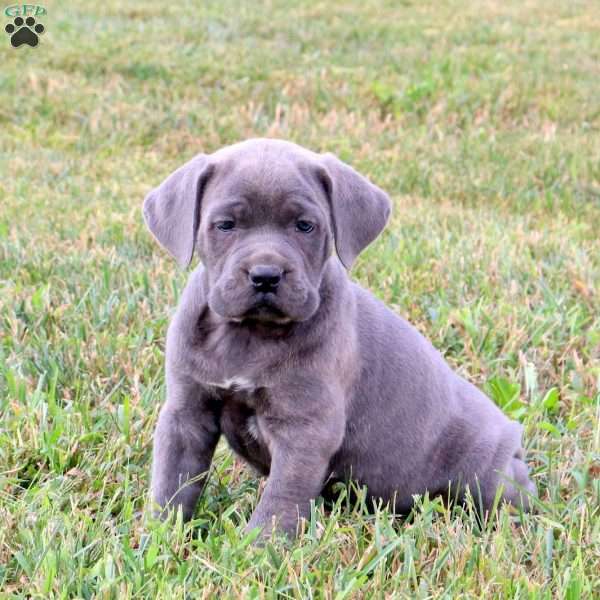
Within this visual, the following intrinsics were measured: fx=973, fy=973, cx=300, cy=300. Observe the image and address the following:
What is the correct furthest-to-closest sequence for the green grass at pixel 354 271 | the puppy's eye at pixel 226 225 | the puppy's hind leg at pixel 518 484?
the puppy's hind leg at pixel 518 484 → the puppy's eye at pixel 226 225 → the green grass at pixel 354 271

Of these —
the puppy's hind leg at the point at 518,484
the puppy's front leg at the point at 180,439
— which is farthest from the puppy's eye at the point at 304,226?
the puppy's hind leg at the point at 518,484

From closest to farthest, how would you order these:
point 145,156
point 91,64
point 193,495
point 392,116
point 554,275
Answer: point 193,495 < point 554,275 < point 145,156 < point 392,116 < point 91,64

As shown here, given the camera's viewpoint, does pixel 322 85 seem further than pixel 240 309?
Yes

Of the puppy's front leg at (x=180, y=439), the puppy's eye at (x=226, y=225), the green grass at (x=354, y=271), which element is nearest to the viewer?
the green grass at (x=354, y=271)

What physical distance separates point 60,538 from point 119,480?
647 mm

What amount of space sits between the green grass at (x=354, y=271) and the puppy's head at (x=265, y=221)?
0.79 meters

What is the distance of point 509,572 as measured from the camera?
305cm

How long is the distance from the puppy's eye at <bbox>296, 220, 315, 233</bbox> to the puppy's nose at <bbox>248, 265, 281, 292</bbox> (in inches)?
9.7

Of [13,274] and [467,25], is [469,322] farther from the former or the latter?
[467,25]

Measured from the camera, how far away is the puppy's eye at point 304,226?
3.33m

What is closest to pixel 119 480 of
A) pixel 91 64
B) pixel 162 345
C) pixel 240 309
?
pixel 240 309

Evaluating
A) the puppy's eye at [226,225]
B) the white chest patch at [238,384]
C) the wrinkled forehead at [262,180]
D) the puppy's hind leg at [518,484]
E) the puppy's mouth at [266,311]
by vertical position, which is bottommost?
the puppy's hind leg at [518,484]

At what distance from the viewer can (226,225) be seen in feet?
10.9

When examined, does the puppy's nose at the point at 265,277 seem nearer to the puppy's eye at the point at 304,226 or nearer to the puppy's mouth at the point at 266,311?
the puppy's mouth at the point at 266,311
